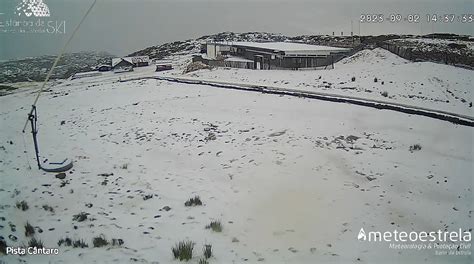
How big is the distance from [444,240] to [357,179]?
2431 mm

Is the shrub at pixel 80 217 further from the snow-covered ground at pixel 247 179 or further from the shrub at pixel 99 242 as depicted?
the shrub at pixel 99 242

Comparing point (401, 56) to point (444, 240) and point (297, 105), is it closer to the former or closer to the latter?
point (297, 105)

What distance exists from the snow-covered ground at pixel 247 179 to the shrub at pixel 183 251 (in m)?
0.10

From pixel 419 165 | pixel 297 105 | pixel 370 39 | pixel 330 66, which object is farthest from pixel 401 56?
pixel 419 165

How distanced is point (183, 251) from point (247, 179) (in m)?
3.24

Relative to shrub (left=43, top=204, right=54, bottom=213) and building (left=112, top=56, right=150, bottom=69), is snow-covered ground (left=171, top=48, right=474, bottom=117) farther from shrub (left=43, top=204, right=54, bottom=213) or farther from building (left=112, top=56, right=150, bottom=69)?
building (left=112, top=56, right=150, bottom=69)

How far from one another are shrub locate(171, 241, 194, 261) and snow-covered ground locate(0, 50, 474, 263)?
0.10 meters

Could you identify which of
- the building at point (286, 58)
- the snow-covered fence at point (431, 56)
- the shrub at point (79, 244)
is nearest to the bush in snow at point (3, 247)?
the shrub at point (79, 244)

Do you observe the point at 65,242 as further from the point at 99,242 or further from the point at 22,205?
the point at 22,205

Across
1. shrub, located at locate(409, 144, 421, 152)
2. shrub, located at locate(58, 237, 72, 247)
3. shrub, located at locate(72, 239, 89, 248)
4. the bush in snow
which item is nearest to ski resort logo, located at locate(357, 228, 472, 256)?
shrub, located at locate(409, 144, 421, 152)

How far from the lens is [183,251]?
202 inches

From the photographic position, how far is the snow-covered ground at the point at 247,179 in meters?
5.55

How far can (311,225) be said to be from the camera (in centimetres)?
→ 598

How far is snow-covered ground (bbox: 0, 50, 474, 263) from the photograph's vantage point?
5.55 meters
